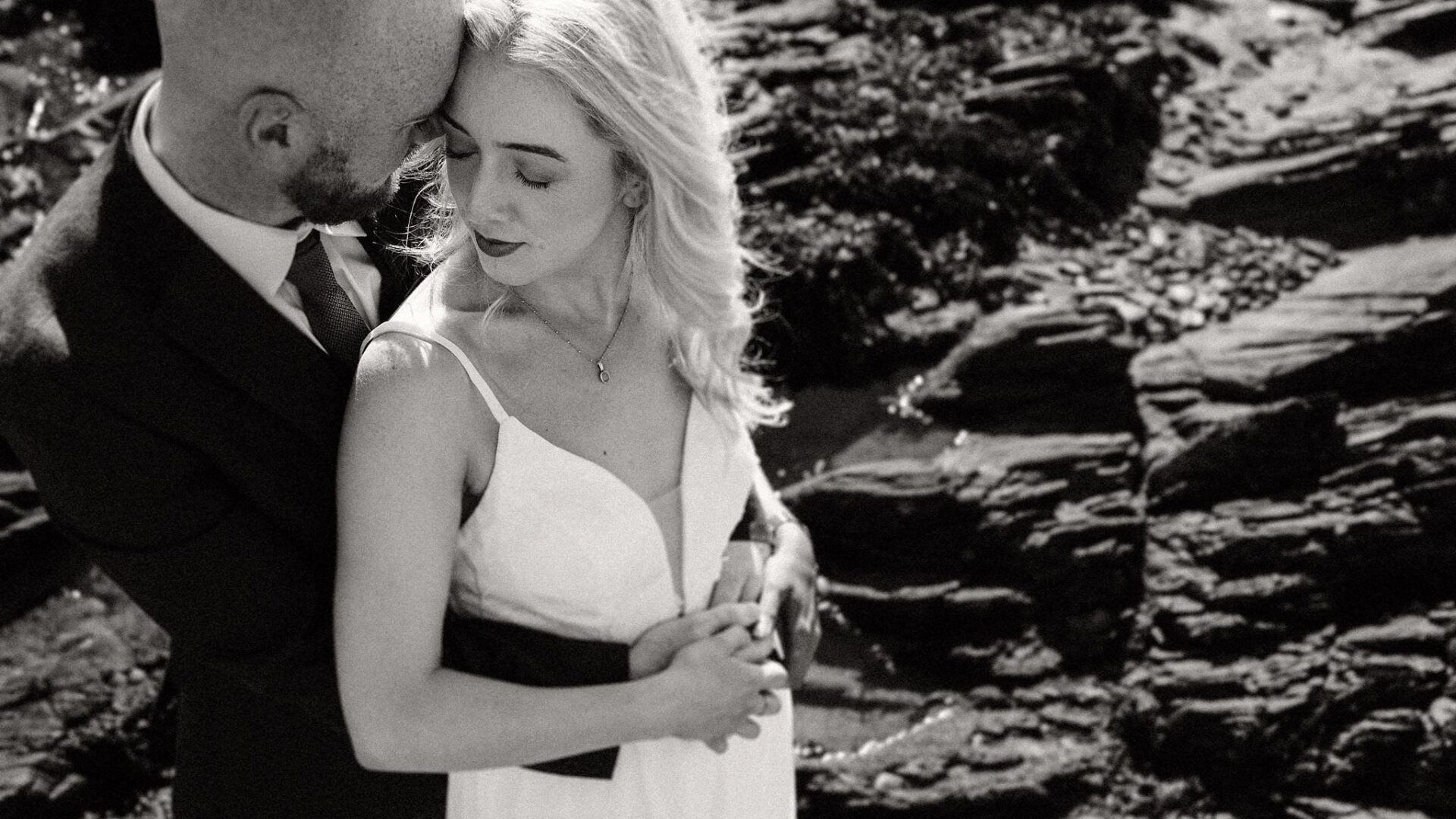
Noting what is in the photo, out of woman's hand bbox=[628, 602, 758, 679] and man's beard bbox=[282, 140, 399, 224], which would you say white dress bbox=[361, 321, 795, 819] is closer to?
woman's hand bbox=[628, 602, 758, 679]

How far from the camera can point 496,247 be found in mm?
2529

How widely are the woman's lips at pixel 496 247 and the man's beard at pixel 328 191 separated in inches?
7.9

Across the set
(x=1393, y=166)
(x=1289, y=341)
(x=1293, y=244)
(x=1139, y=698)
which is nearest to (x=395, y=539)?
(x=1139, y=698)

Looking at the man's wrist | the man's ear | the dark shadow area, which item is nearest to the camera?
the man's ear

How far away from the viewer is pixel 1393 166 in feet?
19.8

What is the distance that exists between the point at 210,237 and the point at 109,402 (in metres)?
0.31

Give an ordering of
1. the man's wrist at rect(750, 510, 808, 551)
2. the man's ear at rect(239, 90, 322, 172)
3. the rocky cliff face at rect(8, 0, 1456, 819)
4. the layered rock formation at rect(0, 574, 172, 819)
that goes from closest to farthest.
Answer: the man's ear at rect(239, 90, 322, 172) → the man's wrist at rect(750, 510, 808, 551) → the layered rock formation at rect(0, 574, 172, 819) → the rocky cliff face at rect(8, 0, 1456, 819)

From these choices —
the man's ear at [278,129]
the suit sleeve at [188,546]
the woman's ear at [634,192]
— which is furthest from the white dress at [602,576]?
the woman's ear at [634,192]

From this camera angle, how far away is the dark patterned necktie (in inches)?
98.3

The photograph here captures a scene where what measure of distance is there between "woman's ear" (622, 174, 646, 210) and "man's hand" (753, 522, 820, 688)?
825 mm

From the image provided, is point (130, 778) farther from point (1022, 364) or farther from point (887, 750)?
point (1022, 364)

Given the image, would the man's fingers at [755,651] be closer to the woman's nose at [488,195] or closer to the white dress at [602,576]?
the white dress at [602,576]

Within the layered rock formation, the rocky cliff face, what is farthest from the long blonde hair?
the layered rock formation

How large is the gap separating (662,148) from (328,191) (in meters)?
0.61
